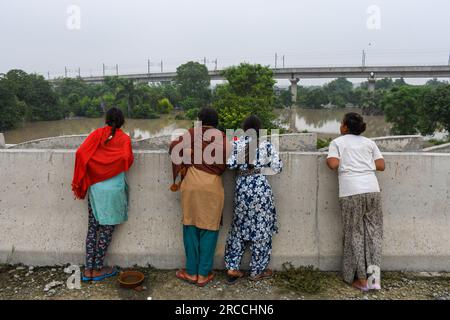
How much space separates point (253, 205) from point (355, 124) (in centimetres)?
114

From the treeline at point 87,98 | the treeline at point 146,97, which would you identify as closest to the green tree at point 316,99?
the treeline at point 146,97

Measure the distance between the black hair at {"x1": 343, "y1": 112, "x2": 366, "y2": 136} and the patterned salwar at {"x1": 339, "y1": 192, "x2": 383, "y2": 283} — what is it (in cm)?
56

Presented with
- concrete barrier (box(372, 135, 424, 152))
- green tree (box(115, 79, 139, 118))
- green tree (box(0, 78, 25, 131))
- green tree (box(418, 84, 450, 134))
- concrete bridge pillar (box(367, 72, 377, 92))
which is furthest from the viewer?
concrete bridge pillar (box(367, 72, 377, 92))

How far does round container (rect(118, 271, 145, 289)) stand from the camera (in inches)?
124

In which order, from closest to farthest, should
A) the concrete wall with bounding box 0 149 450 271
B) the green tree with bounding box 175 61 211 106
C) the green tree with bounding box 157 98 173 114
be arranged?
1. the concrete wall with bounding box 0 149 450 271
2. the green tree with bounding box 157 98 173 114
3. the green tree with bounding box 175 61 211 106

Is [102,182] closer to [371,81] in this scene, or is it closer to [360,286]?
[360,286]

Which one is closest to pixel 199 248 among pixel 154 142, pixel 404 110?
pixel 154 142

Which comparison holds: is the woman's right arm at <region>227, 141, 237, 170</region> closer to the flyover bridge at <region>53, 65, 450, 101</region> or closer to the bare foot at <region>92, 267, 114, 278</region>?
the bare foot at <region>92, 267, 114, 278</region>

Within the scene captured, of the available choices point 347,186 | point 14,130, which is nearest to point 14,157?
point 347,186

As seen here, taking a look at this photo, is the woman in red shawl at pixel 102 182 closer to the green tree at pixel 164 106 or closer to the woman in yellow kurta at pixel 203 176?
the woman in yellow kurta at pixel 203 176

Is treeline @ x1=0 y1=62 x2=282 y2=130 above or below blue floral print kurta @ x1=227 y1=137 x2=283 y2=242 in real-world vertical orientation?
above

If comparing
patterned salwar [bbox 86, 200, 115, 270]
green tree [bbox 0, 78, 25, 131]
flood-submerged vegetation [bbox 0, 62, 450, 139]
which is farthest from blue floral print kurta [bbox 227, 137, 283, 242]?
green tree [bbox 0, 78, 25, 131]

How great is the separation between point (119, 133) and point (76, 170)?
48 cm

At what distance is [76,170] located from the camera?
318 cm
